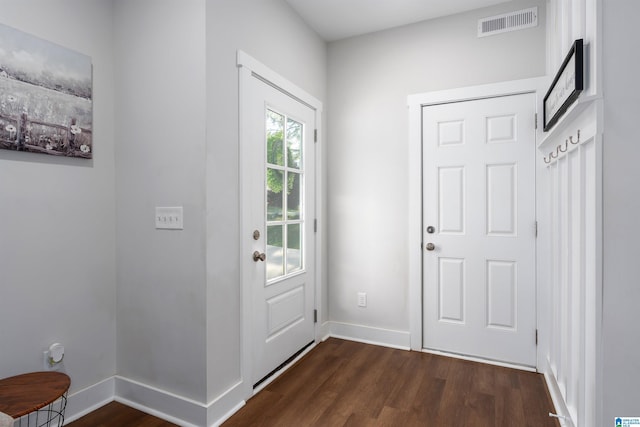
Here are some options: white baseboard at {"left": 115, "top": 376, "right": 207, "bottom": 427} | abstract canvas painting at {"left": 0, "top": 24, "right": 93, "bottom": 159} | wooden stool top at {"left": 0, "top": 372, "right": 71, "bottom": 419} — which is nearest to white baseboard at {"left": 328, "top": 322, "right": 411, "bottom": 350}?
white baseboard at {"left": 115, "top": 376, "right": 207, "bottom": 427}

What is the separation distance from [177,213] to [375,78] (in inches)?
80.6

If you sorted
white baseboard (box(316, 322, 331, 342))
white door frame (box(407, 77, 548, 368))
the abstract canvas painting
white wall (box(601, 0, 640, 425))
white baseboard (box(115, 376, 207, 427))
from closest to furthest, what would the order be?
white wall (box(601, 0, 640, 425)), the abstract canvas painting, white baseboard (box(115, 376, 207, 427)), white door frame (box(407, 77, 548, 368)), white baseboard (box(316, 322, 331, 342))

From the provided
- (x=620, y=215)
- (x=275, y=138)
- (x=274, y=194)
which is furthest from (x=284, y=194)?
(x=620, y=215)

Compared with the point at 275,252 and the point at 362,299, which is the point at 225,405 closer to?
the point at 275,252

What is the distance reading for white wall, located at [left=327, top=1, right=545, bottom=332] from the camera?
2.65 meters

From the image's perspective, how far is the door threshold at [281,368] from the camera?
222cm


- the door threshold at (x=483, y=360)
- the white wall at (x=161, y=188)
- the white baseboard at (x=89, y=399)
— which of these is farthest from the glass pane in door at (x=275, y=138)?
the door threshold at (x=483, y=360)

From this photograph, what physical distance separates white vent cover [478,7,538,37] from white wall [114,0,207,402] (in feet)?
6.79

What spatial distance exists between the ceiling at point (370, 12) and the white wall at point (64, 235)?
1.43 meters

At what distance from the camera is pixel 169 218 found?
192cm

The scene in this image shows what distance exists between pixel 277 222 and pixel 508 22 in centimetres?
225

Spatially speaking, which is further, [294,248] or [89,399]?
[294,248]

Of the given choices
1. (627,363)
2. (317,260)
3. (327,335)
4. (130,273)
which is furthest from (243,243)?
(627,363)

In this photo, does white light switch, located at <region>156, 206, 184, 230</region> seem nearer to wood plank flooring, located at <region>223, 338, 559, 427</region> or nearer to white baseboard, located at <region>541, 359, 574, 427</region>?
wood plank flooring, located at <region>223, 338, 559, 427</region>
